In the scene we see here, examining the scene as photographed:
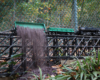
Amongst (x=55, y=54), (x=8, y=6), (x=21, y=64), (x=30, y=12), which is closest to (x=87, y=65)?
(x=55, y=54)

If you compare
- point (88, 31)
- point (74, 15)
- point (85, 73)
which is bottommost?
point (85, 73)

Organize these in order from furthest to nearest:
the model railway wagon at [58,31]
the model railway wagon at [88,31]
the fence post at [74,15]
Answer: the fence post at [74,15] < the model railway wagon at [88,31] < the model railway wagon at [58,31]

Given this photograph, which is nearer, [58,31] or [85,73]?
[85,73]

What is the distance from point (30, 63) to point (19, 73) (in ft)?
1.14

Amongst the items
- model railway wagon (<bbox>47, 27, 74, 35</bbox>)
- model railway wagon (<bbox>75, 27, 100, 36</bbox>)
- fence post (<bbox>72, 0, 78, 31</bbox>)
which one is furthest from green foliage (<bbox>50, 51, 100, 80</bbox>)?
fence post (<bbox>72, 0, 78, 31</bbox>)

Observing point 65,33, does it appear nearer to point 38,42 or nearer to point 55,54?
point 55,54

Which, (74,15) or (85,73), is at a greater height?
(74,15)

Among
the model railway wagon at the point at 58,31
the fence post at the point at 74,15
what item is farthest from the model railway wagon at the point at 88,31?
the model railway wagon at the point at 58,31

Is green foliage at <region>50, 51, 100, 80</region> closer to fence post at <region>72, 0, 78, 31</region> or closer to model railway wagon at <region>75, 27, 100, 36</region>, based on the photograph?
model railway wagon at <region>75, 27, 100, 36</region>

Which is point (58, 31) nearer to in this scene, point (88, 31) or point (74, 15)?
point (74, 15)

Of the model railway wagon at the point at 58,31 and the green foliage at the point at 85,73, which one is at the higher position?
the model railway wagon at the point at 58,31

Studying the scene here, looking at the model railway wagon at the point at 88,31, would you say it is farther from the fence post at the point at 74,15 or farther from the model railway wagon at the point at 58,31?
the model railway wagon at the point at 58,31

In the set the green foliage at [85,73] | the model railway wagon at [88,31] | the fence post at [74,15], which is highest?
the fence post at [74,15]

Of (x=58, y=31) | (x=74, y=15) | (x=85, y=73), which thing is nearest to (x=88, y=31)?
(x=74, y=15)
